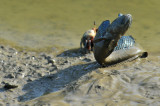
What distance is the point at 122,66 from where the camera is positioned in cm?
555

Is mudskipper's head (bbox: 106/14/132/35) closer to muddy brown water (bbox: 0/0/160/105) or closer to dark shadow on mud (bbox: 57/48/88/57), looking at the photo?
muddy brown water (bbox: 0/0/160/105)

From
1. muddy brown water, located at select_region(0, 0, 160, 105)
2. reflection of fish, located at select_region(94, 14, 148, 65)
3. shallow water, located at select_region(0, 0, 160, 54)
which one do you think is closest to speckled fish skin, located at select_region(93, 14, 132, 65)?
reflection of fish, located at select_region(94, 14, 148, 65)

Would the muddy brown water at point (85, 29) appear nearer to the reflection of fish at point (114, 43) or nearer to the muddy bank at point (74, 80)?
the muddy bank at point (74, 80)

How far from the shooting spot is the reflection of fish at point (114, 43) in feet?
15.4

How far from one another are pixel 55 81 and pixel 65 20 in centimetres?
350

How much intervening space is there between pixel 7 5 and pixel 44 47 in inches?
131

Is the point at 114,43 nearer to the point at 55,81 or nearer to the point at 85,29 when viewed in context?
the point at 55,81

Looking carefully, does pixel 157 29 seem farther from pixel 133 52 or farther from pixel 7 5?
pixel 7 5

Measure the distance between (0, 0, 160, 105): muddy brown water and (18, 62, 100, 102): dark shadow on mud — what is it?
29 cm

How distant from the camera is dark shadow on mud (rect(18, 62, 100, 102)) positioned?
4824mm

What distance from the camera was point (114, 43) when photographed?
195 inches

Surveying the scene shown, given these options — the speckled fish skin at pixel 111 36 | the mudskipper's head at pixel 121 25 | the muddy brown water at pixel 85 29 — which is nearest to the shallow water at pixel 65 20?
the muddy brown water at pixel 85 29

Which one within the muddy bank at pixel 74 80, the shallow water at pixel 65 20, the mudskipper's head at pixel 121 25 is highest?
the shallow water at pixel 65 20

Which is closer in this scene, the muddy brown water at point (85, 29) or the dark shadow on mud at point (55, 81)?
the muddy brown water at point (85, 29)
